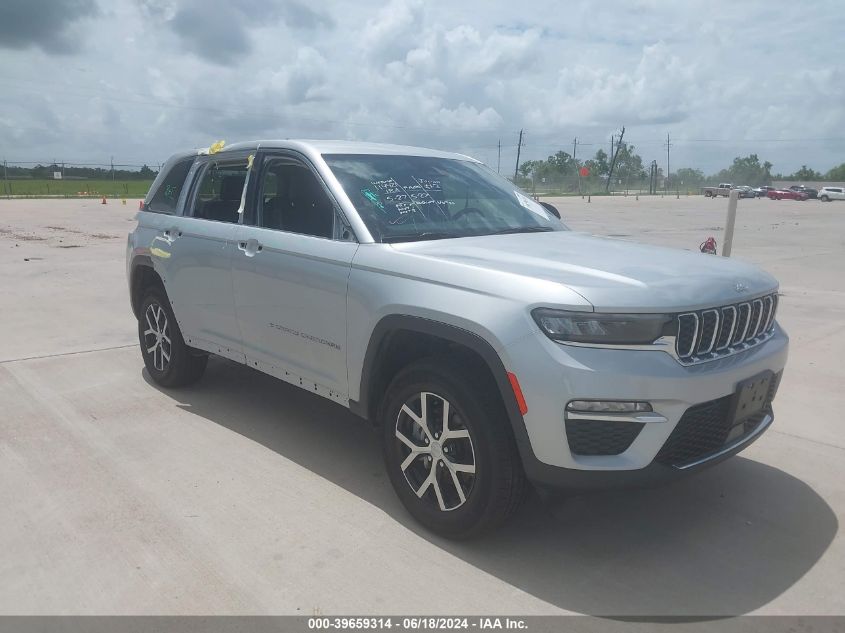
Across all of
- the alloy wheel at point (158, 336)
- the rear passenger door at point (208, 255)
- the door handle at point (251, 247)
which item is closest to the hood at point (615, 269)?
the door handle at point (251, 247)

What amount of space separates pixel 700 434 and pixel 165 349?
3.91 m

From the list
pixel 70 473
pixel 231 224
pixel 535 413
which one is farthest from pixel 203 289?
pixel 535 413

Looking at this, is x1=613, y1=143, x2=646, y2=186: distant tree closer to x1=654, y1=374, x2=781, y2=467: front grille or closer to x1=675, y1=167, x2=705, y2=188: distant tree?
x1=675, y1=167, x2=705, y2=188: distant tree

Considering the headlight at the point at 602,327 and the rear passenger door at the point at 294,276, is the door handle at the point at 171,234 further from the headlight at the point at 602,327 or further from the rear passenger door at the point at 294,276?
the headlight at the point at 602,327

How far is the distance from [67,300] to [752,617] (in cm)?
837

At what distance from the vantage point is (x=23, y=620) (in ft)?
9.15

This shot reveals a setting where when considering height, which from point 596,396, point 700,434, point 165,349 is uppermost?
point 596,396

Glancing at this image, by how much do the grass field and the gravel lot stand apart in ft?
132

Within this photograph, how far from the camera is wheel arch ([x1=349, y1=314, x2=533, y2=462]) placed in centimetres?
298

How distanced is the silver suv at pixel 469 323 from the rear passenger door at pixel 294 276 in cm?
1

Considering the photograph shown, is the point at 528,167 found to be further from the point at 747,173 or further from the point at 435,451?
the point at 435,451

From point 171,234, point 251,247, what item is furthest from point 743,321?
point 171,234

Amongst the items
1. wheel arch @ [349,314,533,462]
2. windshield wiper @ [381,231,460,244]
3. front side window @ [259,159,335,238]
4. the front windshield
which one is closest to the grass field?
front side window @ [259,159,335,238]

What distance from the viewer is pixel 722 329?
10.4 ft
